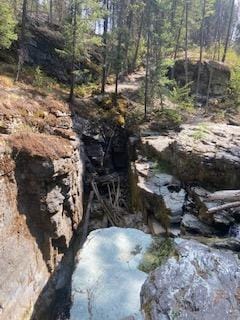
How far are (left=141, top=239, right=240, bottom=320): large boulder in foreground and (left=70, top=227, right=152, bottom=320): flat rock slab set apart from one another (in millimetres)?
758

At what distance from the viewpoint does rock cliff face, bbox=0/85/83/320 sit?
965cm

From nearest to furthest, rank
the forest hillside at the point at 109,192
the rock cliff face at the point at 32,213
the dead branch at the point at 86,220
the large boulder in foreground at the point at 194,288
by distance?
the large boulder in foreground at the point at 194,288
the forest hillside at the point at 109,192
the rock cliff face at the point at 32,213
the dead branch at the point at 86,220

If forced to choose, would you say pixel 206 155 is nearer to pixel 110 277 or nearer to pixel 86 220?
pixel 86 220

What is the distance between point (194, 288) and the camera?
19.3 feet

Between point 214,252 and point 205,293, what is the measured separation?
4.45 feet

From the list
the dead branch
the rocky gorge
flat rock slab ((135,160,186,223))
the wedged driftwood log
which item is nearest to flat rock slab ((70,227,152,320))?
the rocky gorge

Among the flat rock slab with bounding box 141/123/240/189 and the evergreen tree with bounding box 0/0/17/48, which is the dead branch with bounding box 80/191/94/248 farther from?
the evergreen tree with bounding box 0/0/17/48

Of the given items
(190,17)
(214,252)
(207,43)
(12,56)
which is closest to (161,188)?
(214,252)

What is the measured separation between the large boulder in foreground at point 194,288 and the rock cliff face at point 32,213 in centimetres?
478

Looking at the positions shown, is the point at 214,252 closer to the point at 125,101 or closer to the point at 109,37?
the point at 125,101

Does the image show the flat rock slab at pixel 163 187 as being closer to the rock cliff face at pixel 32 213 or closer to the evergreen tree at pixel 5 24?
the rock cliff face at pixel 32 213

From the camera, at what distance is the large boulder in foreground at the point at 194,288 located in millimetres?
5520

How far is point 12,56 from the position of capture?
21281mm

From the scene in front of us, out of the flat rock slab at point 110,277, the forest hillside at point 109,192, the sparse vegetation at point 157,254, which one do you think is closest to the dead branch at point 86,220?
the forest hillside at point 109,192
